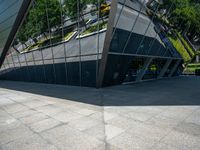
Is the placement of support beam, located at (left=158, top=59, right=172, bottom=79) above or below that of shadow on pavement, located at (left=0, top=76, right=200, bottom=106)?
above

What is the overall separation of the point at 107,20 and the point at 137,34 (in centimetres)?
421

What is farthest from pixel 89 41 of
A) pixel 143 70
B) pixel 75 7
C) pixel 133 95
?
pixel 143 70

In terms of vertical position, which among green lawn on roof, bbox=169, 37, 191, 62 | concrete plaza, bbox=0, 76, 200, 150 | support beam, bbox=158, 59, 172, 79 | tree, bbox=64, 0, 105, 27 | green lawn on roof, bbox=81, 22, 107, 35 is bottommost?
concrete plaza, bbox=0, 76, 200, 150

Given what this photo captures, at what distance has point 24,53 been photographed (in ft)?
74.0

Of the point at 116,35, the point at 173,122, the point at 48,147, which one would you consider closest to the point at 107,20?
the point at 116,35

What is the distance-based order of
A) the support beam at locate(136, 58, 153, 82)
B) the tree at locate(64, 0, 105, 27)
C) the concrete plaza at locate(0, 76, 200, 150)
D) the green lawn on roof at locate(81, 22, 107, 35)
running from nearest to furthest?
the concrete plaza at locate(0, 76, 200, 150), the green lawn on roof at locate(81, 22, 107, 35), the tree at locate(64, 0, 105, 27), the support beam at locate(136, 58, 153, 82)

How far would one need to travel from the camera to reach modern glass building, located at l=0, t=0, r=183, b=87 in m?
13.1

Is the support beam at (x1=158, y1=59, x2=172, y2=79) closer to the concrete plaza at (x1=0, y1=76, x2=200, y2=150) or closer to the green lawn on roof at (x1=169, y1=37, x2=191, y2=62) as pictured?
the green lawn on roof at (x1=169, y1=37, x2=191, y2=62)

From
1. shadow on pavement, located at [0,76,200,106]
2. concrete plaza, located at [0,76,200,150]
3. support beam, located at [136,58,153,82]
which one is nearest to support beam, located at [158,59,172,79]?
support beam, located at [136,58,153,82]

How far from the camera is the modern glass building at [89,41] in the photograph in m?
13.1

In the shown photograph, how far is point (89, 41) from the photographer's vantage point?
46.4ft

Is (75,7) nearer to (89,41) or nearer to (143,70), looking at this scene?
(89,41)

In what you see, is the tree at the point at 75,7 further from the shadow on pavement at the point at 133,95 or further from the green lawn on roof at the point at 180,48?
the green lawn on roof at the point at 180,48

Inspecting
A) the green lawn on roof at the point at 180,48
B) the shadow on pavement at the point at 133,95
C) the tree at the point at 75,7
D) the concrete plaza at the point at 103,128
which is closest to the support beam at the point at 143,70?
the shadow on pavement at the point at 133,95
